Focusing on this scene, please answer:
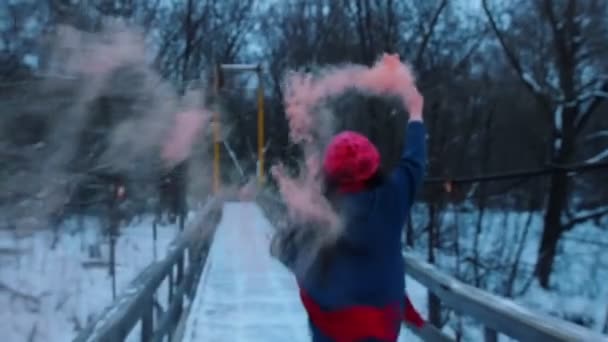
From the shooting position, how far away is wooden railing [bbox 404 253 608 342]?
4477mm

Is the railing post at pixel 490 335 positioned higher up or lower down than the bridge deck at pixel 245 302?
higher up

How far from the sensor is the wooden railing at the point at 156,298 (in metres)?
4.68

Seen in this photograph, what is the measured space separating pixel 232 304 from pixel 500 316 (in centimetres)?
671

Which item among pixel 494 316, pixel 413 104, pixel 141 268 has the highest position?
pixel 413 104

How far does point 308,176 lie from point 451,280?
5.78ft

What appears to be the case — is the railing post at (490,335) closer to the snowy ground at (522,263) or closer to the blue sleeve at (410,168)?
the blue sleeve at (410,168)

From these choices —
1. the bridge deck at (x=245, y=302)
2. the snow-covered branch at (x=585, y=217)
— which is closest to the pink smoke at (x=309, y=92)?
the bridge deck at (x=245, y=302)

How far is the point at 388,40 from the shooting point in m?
20.4

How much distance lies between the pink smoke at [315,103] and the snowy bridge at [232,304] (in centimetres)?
119

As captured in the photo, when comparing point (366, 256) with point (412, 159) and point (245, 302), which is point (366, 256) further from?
point (245, 302)

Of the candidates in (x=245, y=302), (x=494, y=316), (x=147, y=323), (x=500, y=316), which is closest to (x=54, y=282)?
(x=245, y=302)

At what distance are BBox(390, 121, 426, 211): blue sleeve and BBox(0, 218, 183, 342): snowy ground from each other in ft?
22.6

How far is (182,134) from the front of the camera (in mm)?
9711

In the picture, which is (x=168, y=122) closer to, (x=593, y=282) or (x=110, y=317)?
(x=110, y=317)
